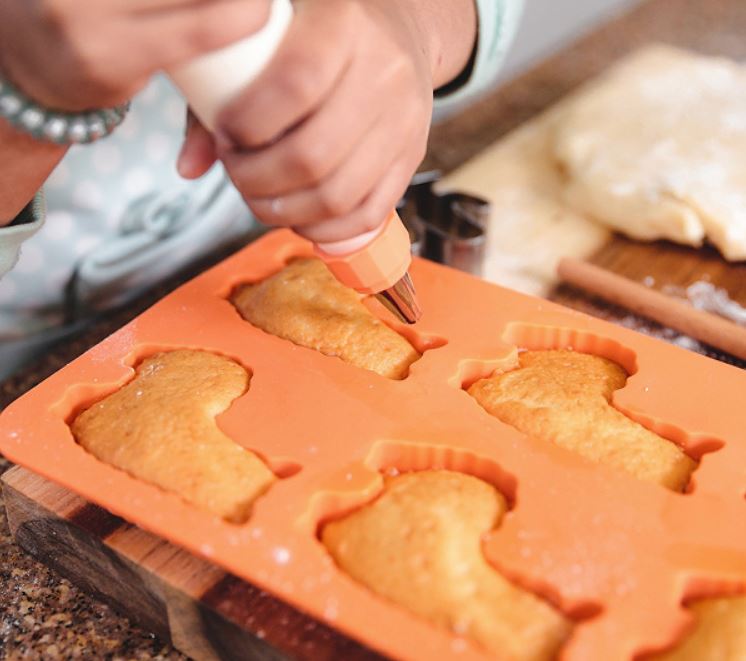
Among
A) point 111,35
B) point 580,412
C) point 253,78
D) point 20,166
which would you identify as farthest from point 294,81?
point 580,412

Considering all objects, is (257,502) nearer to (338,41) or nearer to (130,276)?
(338,41)

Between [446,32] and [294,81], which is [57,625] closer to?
[294,81]

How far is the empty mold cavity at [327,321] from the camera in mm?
1054

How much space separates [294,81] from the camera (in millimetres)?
744

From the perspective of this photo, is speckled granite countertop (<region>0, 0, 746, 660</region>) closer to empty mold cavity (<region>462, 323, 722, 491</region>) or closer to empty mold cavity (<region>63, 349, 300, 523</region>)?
empty mold cavity (<region>63, 349, 300, 523</region>)

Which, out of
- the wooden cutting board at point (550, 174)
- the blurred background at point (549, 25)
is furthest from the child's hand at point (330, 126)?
the blurred background at point (549, 25)

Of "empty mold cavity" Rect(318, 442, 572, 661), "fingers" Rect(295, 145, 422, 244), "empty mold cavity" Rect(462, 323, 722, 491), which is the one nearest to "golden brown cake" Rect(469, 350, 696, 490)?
"empty mold cavity" Rect(462, 323, 722, 491)

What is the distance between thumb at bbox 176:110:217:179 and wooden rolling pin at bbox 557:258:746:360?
690 mm

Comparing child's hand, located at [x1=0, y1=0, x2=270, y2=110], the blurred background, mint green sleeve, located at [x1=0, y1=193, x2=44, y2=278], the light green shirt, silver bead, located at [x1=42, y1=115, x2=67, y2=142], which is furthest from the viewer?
the blurred background

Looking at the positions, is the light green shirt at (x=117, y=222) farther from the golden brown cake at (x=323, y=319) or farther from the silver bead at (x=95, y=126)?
the silver bead at (x=95, y=126)

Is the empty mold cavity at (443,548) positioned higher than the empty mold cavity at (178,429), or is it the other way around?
the empty mold cavity at (178,429)

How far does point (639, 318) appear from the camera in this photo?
4.37ft

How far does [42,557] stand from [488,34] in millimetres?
995

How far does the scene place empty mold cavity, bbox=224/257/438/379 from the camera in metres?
1.05
